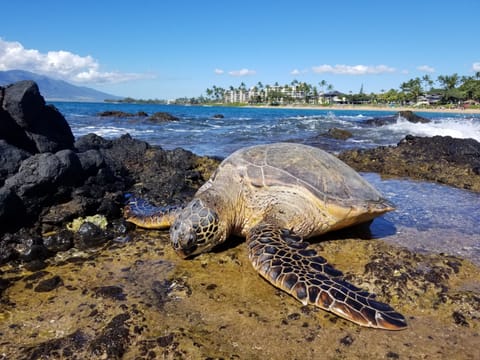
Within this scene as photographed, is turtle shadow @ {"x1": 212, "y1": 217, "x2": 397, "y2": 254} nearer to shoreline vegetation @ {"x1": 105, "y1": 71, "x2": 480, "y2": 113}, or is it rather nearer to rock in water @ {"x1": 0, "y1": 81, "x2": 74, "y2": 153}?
rock in water @ {"x1": 0, "y1": 81, "x2": 74, "y2": 153}

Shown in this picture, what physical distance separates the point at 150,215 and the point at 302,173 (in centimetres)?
179

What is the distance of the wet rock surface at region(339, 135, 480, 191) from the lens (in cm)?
680

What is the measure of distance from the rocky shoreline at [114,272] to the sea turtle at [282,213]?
0.18 metres

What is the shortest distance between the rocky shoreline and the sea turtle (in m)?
0.18

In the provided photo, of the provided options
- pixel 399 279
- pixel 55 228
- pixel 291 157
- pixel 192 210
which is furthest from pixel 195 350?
pixel 55 228

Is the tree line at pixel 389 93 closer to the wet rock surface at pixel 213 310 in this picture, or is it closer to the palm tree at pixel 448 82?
the palm tree at pixel 448 82

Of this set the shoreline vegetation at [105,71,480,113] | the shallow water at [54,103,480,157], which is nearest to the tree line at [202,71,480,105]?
the shoreline vegetation at [105,71,480,113]

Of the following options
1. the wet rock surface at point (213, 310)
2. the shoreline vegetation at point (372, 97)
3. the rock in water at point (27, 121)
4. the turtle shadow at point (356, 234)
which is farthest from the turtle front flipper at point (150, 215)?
the shoreline vegetation at point (372, 97)

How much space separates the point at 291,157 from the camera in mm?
3877

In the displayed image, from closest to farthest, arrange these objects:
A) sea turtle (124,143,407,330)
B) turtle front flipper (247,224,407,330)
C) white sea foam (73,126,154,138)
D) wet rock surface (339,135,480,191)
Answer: turtle front flipper (247,224,407,330)
sea turtle (124,143,407,330)
wet rock surface (339,135,480,191)
white sea foam (73,126,154,138)

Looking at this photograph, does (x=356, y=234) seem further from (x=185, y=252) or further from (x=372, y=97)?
(x=372, y=97)

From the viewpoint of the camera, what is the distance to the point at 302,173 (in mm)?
3674

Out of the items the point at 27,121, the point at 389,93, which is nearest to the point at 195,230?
the point at 27,121

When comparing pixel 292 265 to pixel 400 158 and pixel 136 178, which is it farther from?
pixel 400 158
